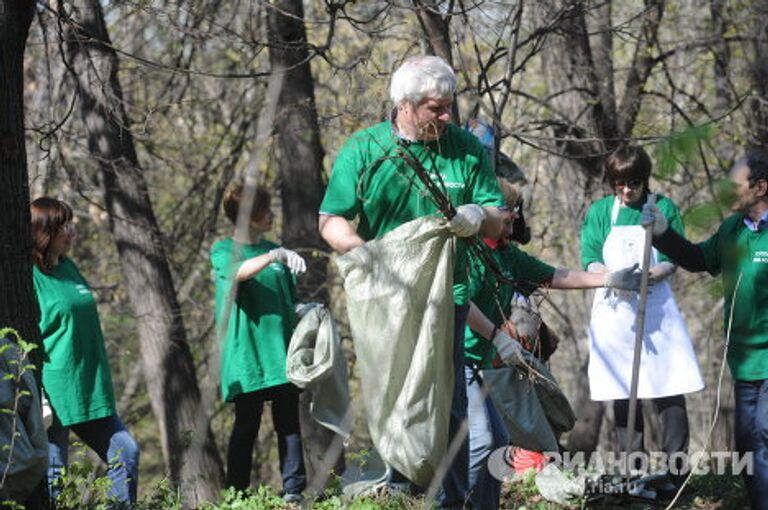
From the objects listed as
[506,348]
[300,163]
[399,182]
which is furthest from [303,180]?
[399,182]

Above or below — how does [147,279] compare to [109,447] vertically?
above

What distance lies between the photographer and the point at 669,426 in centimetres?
650

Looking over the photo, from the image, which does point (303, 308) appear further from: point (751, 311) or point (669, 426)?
point (751, 311)

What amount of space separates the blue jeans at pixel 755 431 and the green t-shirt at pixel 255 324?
2.21 meters

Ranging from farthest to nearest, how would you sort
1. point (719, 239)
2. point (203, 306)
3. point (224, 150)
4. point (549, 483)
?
point (224, 150) < point (203, 306) < point (549, 483) < point (719, 239)

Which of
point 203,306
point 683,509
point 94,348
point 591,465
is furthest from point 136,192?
point 683,509

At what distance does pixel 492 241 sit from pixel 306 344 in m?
1.28

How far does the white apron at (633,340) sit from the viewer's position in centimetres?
649

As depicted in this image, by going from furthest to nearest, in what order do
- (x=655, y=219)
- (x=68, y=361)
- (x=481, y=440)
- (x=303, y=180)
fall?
1. (x=303, y=180)
2. (x=68, y=361)
3. (x=655, y=219)
4. (x=481, y=440)

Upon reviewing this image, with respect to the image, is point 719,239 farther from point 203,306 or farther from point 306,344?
point 203,306

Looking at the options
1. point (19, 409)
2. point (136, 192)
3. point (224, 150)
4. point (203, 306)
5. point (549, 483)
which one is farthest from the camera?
point (224, 150)

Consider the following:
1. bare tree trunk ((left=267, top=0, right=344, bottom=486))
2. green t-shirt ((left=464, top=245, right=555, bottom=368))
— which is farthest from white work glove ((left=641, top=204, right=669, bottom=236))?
bare tree trunk ((left=267, top=0, right=344, bottom=486))

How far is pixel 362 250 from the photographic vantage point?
4555mm

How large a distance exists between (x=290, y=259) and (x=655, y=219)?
1.79m
